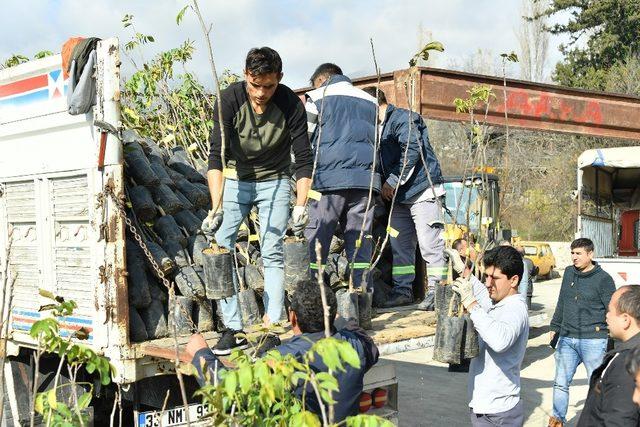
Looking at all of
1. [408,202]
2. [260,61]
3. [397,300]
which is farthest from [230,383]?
[408,202]

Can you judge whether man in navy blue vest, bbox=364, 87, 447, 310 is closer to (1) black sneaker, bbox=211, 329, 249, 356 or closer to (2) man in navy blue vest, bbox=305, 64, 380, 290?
(2) man in navy blue vest, bbox=305, 64, 380, 290

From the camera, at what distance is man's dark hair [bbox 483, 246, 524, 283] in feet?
13.0

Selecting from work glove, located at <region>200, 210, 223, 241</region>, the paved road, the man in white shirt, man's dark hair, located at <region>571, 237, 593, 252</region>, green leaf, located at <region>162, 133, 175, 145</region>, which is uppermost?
green leaf, located at <region>162, 133, 175, 145</region>

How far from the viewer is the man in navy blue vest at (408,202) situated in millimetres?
5621

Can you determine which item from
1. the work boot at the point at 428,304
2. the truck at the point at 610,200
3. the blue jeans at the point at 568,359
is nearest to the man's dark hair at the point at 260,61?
the work boot at the point at 428,304

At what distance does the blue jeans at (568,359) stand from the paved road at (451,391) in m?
0.65

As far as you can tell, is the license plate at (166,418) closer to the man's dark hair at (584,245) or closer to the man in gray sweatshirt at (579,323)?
the man in gray sweatshirt at (579,323)

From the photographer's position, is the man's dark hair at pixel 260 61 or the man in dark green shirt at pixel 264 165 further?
the man in dark green shirt at pixel 264 165

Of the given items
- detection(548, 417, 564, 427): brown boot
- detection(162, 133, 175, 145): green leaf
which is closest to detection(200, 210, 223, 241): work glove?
detection(162, 133, 175, 145): green leaf

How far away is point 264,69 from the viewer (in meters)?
4.20

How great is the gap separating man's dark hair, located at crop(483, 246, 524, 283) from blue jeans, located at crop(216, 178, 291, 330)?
47.1 inches

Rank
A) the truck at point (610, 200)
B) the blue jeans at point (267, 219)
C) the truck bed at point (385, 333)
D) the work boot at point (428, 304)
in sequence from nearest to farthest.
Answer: the truck bed at point (385, 333)
the blue jeans at point (267, 219)
the work boot at point (428, 304)
the truck at point (610, 200)

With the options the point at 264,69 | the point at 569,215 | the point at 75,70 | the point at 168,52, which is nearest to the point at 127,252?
the point at 75,70

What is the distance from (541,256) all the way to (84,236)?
1974 cm
